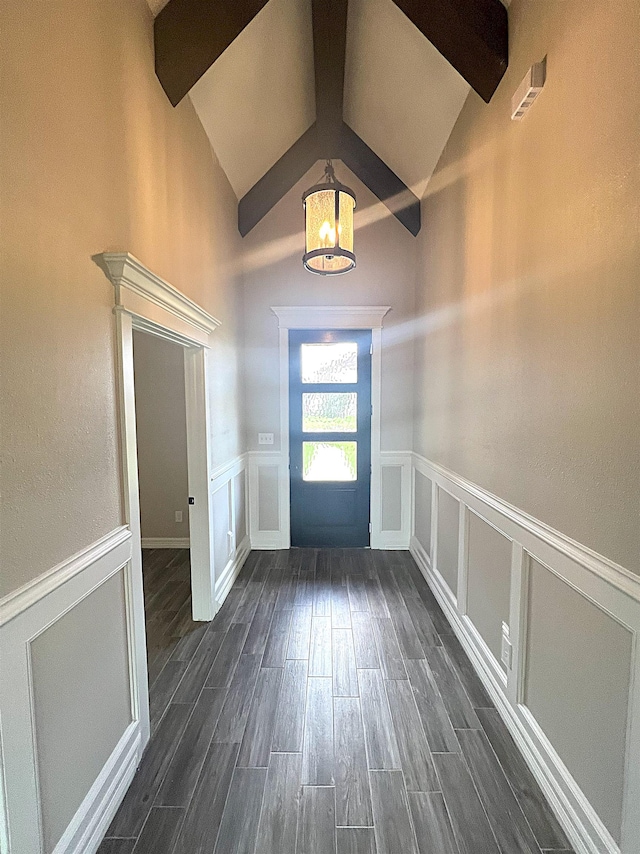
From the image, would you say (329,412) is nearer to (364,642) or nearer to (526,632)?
(364,642)

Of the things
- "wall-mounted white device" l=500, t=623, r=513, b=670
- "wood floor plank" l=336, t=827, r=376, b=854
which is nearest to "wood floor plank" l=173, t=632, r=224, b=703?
"wood floor plank" l=336, t=827, r=376, b=854

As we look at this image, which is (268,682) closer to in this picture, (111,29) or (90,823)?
(90,823)

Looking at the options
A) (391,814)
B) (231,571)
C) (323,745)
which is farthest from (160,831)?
(231,571)

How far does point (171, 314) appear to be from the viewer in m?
2.13

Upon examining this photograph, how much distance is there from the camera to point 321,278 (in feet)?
13.1

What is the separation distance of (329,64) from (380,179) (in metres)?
1.15

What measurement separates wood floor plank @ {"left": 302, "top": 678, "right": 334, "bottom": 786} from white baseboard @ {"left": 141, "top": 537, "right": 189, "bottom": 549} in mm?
2401

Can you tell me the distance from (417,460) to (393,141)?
8.77 feet

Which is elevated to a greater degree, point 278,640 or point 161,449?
point 161,449

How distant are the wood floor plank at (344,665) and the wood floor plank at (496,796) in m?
0.58

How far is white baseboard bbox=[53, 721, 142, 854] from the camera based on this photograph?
1313mm

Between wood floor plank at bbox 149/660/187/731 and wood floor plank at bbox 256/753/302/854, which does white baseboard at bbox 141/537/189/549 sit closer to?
wood floor plank at bbox 149/660/187/731

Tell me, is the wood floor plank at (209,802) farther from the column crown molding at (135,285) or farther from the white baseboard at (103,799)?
the column crown molding at (135,285)

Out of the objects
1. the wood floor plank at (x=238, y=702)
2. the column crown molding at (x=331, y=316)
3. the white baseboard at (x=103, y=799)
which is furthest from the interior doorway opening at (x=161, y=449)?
the white baseboard at (x=103, y=799)
